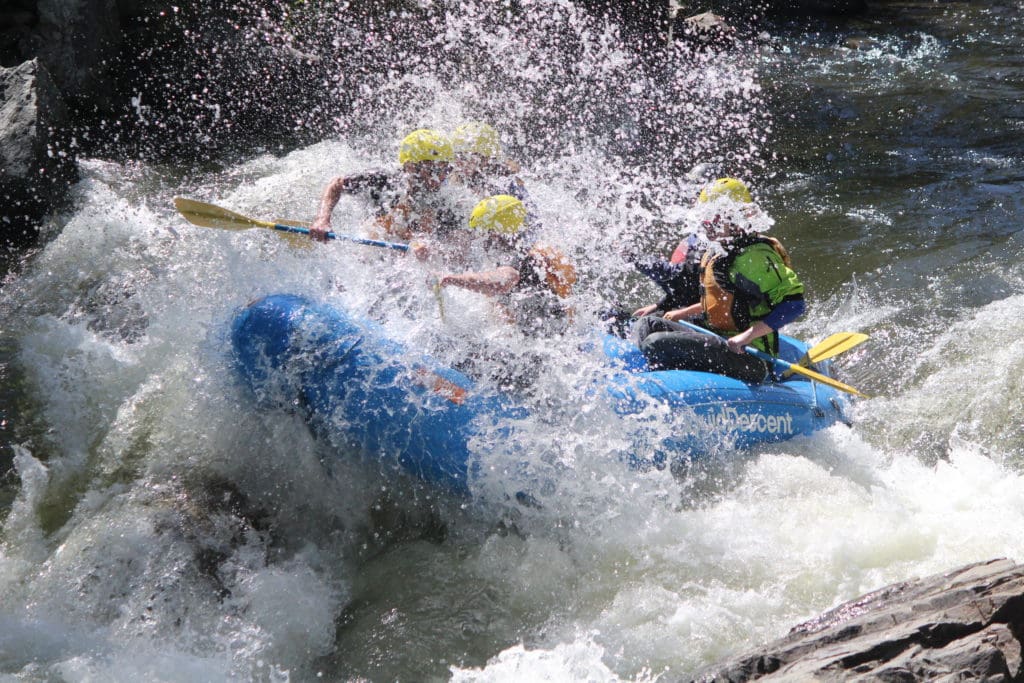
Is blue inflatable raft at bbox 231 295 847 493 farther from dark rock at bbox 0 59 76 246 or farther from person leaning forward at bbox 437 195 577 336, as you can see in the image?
dark rock at bbox 0 59 76 246

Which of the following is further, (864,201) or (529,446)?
(864,201)

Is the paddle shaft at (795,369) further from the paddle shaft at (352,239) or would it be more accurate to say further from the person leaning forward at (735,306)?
the paddle shaft at (352,239)

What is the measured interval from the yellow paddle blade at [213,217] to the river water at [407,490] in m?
0.17

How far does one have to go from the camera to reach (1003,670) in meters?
2.43

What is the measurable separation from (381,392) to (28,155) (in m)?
3.91

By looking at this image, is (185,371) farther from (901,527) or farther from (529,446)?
(901,527)

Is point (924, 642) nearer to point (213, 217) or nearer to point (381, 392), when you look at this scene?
point (381, 392)

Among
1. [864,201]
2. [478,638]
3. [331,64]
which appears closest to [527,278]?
[478,638]

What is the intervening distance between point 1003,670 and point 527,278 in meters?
2.91

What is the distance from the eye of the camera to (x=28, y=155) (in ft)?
21.2

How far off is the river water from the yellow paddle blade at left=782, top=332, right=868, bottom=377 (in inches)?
17.5

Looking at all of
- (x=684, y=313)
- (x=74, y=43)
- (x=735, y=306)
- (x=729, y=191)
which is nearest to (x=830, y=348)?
(x=735, y=306)

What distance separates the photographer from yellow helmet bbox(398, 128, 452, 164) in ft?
17.3

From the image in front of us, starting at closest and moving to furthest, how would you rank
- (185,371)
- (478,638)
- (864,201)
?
1. (478,638)
2. (185,371)
3. (864,201)
